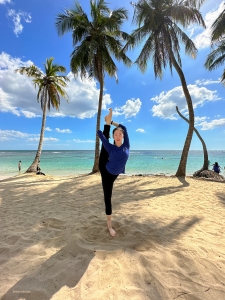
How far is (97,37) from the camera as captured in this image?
11.9 m

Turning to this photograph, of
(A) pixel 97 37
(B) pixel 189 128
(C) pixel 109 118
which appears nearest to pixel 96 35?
(A) pixel 97 37

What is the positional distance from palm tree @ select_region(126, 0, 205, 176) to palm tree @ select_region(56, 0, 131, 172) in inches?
52.8

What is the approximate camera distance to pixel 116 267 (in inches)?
84.4

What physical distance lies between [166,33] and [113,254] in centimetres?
1261

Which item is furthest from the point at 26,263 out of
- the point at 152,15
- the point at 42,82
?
the point at 42,82

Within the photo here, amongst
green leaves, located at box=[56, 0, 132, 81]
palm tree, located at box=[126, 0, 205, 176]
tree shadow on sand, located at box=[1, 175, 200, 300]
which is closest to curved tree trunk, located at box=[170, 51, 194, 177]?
palm tree, located at box=[126, 0, 205, 176]

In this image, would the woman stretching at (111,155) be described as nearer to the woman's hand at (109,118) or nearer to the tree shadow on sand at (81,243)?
the woman's hand at (109,118)

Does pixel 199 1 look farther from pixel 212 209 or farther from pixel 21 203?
pixel 21 203

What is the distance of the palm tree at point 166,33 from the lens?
393 inches

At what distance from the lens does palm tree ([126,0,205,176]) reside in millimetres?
9977

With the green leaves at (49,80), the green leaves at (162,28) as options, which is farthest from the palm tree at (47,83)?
the green leaves at (162,28)

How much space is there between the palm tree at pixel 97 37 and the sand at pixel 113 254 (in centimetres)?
843

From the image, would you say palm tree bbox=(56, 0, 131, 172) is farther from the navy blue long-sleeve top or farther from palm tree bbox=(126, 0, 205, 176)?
the navy blue long-sleeve top

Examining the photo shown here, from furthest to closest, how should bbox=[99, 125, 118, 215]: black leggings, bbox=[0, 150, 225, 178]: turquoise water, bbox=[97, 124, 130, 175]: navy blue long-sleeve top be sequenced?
bbox=[0, 150, 225, 178]: turquoise water
bbox=[99, 125, 118, 215]: black leggings
bbox=[97, 124, 130, 175]: navy blue long-sleeve top
